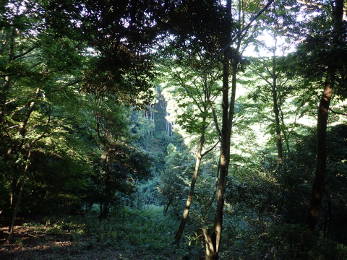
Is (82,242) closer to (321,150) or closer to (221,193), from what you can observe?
(221,193)

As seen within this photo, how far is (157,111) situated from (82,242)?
22.2 ft

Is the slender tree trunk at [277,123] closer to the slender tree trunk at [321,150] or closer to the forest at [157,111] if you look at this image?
the forest at [157,111]

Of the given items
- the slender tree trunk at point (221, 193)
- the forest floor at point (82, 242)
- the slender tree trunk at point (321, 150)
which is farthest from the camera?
the forest floor at point (82, 242)

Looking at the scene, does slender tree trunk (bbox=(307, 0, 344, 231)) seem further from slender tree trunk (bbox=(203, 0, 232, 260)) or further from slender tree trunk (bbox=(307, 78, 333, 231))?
slender tree trunk (bbox=(203, 0, 232, 260))

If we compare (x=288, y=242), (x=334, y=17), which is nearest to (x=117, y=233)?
(x=288, y=242)

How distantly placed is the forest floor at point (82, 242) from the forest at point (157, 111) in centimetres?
8

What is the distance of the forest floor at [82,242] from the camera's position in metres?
9.52

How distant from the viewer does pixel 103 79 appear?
5.20 m

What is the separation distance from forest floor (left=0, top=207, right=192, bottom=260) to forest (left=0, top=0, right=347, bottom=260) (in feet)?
0.26

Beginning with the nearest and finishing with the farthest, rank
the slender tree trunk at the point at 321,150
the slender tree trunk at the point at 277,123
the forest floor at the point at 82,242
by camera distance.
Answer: the slender tree trunk at the point at 321,150, the forest floor at the point at 82,242, the slender tree trunk at the point at 277,123

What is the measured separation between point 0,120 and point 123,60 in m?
7.06

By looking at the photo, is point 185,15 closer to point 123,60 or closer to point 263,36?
point 123,60

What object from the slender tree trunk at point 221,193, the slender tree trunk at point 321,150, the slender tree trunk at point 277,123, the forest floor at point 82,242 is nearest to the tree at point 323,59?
the slender tree trunk at point 321,150

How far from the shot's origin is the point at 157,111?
11.9m
